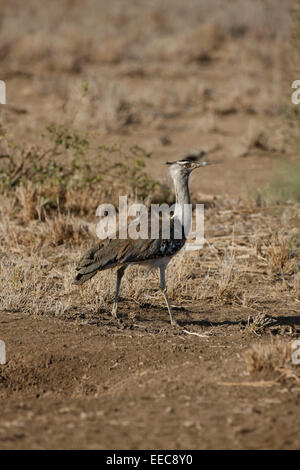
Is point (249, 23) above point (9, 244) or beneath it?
above

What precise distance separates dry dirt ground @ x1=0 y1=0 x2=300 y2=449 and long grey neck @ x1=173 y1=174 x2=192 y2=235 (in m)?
0.82

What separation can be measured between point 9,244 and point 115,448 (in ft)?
13.4

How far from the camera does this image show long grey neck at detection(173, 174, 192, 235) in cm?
607

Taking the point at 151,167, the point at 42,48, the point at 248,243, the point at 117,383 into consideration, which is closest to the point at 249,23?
the point at 42,48

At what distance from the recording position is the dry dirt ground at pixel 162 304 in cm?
415

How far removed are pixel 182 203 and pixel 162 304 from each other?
98cm

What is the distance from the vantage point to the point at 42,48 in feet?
63.0

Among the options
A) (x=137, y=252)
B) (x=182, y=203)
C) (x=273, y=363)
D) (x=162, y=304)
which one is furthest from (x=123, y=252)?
(x=273, y=363)

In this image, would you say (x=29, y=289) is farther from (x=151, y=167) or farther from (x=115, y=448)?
(x=151, y=167)

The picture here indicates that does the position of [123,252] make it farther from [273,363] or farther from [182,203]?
[273,363]

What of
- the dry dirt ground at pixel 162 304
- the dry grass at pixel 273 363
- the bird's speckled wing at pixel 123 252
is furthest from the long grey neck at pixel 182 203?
the dry grass at pixel 273 363

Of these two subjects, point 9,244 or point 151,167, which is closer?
point 9,244

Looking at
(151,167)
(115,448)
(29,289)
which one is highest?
(151,167)

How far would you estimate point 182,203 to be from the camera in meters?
6.16
